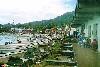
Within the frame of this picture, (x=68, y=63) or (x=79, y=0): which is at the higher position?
(x=79, y=0)

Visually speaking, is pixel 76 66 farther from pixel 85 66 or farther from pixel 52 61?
pixel 52 61

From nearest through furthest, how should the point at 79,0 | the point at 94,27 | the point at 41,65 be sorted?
the point at 79,0 → the point at 41,65 → the point at 94,27

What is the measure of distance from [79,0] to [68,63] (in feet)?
20.9

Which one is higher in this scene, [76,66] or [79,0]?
[79,0]

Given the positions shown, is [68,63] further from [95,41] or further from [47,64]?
[95,41]

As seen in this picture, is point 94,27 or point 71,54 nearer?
point 71,54

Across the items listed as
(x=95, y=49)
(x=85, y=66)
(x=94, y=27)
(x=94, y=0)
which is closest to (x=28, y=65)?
(x=85, y=66)

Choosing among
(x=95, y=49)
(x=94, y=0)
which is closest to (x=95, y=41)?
(x=95, y=49)

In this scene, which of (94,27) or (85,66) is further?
(94,27)

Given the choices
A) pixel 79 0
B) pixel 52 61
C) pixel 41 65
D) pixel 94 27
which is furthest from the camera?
pixel 94 27

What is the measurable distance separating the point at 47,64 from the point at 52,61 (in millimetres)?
876

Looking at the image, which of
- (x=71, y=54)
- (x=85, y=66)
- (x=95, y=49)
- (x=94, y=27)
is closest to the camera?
(x=85, y=66)

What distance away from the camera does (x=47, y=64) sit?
59.9 ft

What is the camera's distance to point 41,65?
1736cm
